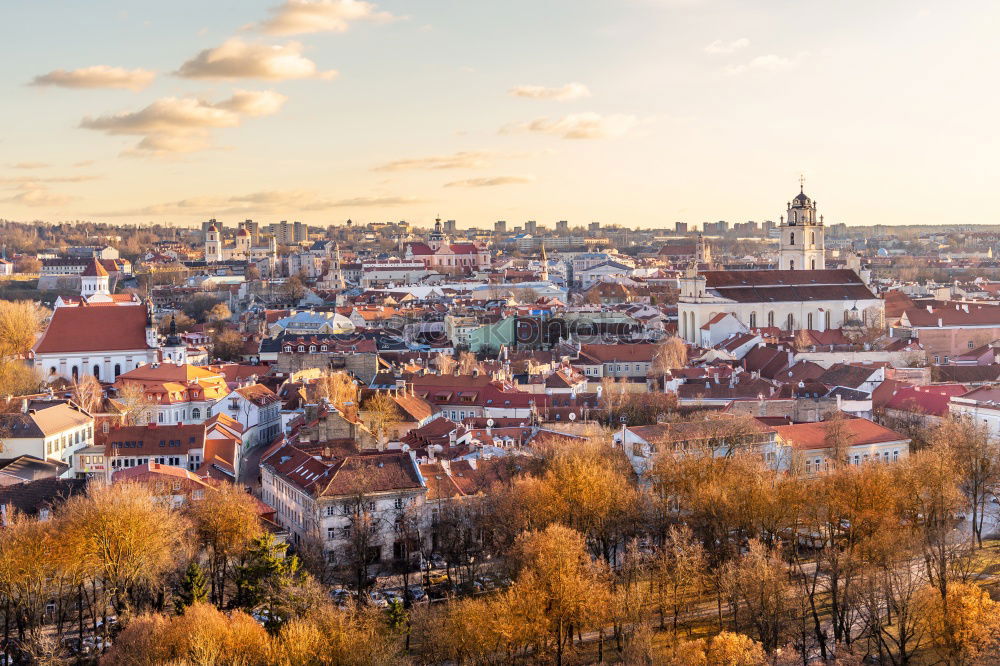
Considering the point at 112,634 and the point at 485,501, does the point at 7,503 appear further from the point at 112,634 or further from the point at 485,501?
the point at 485,501

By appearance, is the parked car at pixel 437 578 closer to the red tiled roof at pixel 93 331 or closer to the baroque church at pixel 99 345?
the baroque church at pixel 99 345

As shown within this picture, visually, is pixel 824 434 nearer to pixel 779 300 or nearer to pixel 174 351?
pixel 174 351

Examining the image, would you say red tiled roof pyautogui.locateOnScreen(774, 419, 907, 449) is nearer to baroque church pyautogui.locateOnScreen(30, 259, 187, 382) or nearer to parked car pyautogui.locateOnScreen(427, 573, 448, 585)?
parked car pyautogui.locateOnScreen(427, 573, 448, 585)

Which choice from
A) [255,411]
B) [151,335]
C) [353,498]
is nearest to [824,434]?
[353,498]

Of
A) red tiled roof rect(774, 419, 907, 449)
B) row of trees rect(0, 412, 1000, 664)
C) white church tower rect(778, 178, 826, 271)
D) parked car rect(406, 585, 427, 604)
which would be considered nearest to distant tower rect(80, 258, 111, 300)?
white church tower rect(778, 178, 826, 271)

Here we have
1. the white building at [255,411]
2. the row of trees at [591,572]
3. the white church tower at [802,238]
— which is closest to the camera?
the row of trees at [591,572]

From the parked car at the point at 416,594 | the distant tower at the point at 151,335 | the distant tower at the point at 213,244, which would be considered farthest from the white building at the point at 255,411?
the distant tower at the point at 213,244
